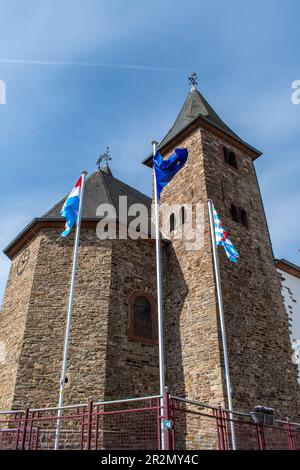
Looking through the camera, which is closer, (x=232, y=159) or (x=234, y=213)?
(x=234, y=213)

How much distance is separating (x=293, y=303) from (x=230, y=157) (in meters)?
7.76

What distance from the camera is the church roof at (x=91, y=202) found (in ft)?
51.0

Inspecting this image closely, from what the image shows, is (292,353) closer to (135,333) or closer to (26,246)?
(135,333)

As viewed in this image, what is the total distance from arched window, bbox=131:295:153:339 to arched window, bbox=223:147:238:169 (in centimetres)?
877

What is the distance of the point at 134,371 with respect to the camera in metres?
13.5

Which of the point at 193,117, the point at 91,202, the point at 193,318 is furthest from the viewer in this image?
the point at 193,117

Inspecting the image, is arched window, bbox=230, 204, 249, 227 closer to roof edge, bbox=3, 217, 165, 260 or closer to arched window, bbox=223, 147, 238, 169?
arched window, bbox=223, 147, 238, 169

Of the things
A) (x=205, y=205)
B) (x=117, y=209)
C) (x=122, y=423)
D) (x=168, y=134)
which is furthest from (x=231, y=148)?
(x=122, y=423)

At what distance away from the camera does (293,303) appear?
699 inches

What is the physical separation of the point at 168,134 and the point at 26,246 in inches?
396

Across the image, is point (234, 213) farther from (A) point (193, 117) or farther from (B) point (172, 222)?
(A) point (193, 117)

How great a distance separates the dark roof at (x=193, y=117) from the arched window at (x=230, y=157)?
85 centimetres

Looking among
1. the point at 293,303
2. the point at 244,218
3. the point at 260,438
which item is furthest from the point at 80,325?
the point at 293,303

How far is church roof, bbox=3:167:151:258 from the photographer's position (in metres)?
15.5
